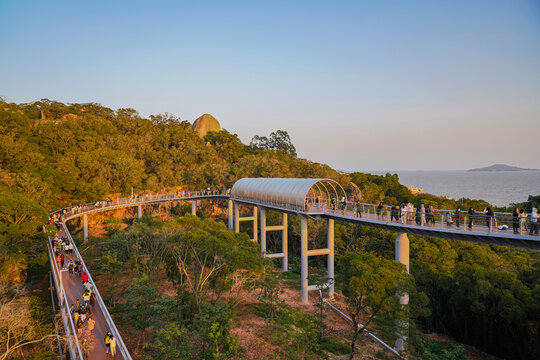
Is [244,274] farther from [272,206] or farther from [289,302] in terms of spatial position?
[272,206]

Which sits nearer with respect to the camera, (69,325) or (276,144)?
(69,325)

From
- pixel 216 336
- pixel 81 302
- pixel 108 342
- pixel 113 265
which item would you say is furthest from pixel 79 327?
pixel 113 265

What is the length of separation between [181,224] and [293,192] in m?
12.0

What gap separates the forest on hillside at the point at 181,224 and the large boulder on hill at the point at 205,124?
2106cm

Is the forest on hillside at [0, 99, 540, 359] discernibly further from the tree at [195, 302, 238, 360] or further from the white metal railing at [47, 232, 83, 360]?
the white metal railing at [47, 232, 83, 360]

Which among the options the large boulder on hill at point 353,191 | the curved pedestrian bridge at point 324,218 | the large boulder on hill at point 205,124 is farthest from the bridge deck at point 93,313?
the large boulder on hill at point 205,124

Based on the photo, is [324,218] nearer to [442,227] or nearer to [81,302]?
[442,227]

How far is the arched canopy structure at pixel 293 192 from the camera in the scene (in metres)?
32.6

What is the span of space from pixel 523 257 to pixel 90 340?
3937 centimetres

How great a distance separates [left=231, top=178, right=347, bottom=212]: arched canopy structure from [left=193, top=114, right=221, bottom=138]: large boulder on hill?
76.9 meters

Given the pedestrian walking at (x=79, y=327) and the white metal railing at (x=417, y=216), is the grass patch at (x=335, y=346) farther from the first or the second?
the pedestrian walking at (x=79, y=327)

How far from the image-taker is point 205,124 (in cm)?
11812

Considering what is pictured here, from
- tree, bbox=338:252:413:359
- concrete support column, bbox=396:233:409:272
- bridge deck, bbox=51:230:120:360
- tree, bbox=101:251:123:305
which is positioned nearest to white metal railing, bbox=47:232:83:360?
bridge deck, bbox=51:230:120:360

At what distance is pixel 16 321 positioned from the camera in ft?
46.0
